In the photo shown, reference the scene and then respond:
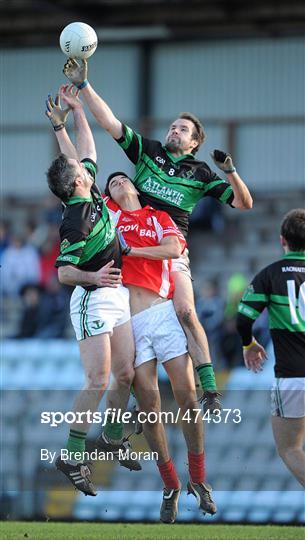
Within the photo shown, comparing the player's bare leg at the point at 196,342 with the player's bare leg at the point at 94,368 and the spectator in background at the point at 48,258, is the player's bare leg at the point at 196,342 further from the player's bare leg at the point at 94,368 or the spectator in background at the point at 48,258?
the spectator in background at the point at 48,258

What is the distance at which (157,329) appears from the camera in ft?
30.8

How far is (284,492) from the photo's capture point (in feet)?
36.9

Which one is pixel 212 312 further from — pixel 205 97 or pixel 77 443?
pixel 205 97

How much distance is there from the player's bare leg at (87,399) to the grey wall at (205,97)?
10699 millimetres

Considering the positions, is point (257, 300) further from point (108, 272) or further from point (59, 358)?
point (59, 358)

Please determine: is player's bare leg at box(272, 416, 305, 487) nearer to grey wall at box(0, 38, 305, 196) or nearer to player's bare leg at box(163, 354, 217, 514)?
player's bare leg at box(163, 354, 217, 514)

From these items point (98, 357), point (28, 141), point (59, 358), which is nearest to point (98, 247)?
point (98, 357)

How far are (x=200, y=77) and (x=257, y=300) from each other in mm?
12676

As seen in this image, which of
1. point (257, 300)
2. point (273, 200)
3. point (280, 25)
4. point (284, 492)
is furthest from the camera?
point (280, 25)

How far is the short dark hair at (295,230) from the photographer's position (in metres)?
8.67

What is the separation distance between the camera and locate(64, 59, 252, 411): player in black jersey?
30.8ft

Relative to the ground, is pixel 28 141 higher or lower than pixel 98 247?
higher

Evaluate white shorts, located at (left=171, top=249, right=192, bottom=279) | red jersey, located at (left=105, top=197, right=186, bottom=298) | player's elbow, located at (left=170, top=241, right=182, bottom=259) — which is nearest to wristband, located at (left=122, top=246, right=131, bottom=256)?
red jersey, located at (left=105, top=197, right=186, bottom=298)

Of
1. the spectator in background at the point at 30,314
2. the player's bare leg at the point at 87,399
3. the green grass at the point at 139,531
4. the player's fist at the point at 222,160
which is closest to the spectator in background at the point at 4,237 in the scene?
the spectator in background at the point at 30,314
